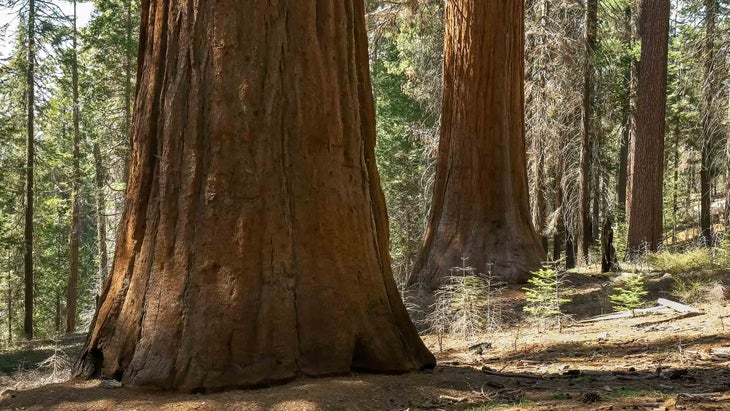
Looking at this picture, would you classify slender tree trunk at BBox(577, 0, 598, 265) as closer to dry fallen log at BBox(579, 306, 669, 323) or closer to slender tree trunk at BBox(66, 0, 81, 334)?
dry fallen log at BBox(579, 306, 669, 323)

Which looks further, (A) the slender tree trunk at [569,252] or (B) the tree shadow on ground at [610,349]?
(A) the slender tree trunk at [569,252]

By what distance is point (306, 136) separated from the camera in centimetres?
421

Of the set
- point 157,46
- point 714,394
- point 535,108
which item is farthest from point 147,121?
point 535,108

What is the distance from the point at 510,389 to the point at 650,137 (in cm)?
1230

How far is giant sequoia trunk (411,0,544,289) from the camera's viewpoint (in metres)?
9.71

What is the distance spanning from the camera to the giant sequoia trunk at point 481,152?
31.9 feet

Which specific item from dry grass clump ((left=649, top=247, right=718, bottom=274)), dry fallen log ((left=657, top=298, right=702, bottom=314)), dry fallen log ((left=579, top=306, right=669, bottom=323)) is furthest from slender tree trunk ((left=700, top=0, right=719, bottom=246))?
dry fallen log ((left=579, top=306, right=669, bottom=323))

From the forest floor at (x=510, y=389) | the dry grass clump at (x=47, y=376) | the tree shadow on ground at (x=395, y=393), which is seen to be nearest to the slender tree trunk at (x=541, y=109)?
the forest floor at (x=510, y=389)

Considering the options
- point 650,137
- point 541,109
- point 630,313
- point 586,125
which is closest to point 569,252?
point 586,125

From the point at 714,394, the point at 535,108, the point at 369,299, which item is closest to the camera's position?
the point at 714,394

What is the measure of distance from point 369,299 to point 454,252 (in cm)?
551

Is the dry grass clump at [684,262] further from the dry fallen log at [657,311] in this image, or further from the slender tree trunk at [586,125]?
the slender tree trunk at [586,125]

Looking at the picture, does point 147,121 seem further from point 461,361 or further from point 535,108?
point 535,108

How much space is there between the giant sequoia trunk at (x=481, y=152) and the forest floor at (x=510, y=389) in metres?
4.09
